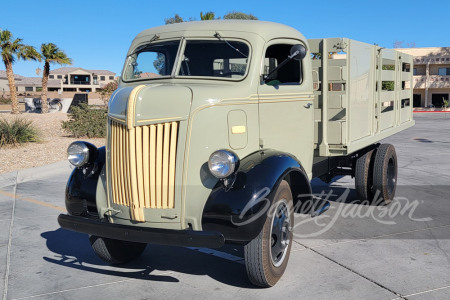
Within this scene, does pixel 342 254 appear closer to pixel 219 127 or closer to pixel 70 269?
pixel 219 127

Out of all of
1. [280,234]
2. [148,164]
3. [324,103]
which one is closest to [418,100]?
[324,103]

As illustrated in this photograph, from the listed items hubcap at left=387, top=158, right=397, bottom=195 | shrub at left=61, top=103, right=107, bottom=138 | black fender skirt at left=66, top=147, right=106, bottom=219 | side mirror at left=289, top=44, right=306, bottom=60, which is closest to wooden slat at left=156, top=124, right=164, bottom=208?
black fender skirt at left=66, top=147, right=106, bottom=219

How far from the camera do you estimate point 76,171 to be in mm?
4746

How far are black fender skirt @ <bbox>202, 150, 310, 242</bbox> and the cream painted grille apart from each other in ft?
1.25

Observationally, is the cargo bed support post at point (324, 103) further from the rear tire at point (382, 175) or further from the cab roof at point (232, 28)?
the rear tire at point (382, 175)

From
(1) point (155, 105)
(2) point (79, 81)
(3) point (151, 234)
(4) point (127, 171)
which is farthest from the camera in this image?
(2) point (79, 81)

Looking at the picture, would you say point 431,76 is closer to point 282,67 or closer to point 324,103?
point 324,103

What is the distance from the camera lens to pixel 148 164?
4012mm

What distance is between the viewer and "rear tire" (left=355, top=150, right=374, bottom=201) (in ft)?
22.3

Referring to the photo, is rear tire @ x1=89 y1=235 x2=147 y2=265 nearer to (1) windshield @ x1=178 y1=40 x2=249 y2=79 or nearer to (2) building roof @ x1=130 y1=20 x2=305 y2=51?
(1) windshield @ x1=178 y1=40 x2=249 y2=79

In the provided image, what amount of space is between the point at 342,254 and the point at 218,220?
1797mm

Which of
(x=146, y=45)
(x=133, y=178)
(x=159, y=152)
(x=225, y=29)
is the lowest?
(x=133, y=178)

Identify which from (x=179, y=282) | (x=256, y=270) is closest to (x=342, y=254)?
(x=256, y=270)

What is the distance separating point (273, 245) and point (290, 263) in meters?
0.56
